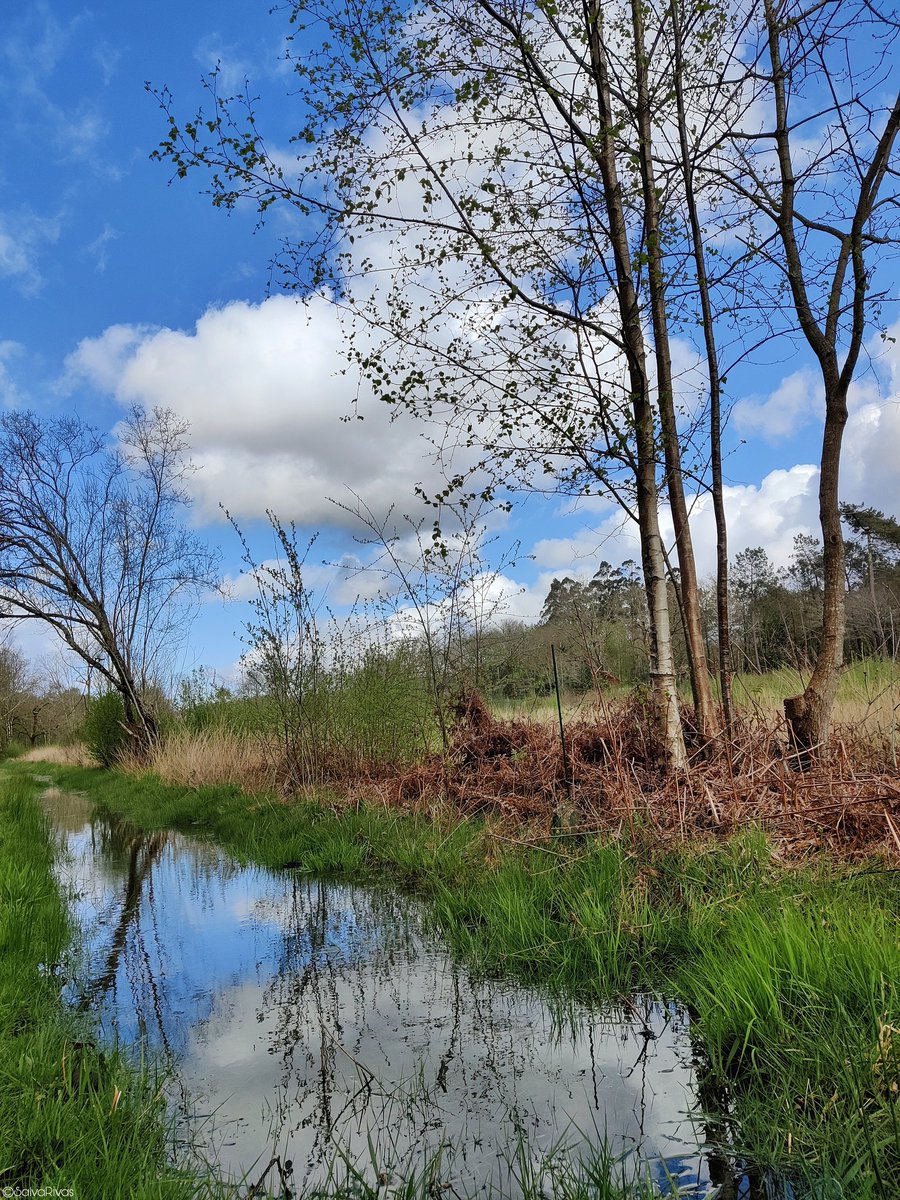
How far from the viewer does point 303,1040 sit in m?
3.49

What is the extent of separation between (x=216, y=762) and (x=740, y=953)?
37.8 feet

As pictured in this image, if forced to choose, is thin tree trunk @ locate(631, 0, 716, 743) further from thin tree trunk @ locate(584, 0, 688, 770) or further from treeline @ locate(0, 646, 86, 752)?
treeline @ locate(0, 646, 86, 752)

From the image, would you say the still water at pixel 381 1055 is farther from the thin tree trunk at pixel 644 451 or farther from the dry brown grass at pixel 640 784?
the thin tree trunk at pixel 644 451

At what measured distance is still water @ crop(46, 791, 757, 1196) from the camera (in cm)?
249

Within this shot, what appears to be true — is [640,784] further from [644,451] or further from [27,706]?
[27,706]

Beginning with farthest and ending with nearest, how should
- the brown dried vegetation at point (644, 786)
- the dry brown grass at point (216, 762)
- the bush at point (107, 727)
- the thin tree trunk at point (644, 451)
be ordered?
1. the bush at point (107, 727)
2. the dry brown grass at point (216, 762)
3. the thin tree trunk at point (644, 451)
4. the brown dried vegetation at point (644, 786)

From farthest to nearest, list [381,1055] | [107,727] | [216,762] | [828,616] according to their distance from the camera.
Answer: [107,727], [216,762], [828,616], [381,1055]

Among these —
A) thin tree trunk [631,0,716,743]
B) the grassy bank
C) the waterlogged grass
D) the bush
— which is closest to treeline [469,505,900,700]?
thin tree trunk [631,0,716,743]

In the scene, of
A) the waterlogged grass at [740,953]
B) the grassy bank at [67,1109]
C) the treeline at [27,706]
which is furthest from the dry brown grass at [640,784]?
the treeline at [27,706]

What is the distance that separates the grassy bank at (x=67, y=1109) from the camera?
7.43ft

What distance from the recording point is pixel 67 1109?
8.49ft

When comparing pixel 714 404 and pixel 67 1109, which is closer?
pixel 67 1109

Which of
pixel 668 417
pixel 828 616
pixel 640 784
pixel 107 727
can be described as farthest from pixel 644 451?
pixel 107 727

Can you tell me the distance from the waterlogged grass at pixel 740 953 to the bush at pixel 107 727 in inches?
670
